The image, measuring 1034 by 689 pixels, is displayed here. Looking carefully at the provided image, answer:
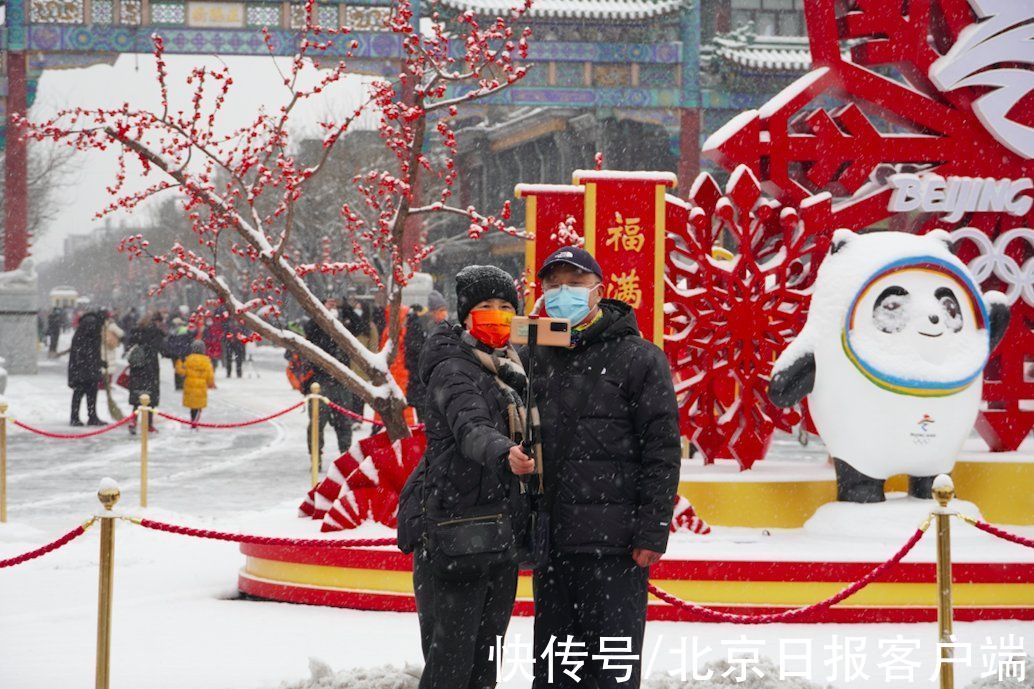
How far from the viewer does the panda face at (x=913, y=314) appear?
721cm

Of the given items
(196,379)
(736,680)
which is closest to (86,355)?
(196,379)

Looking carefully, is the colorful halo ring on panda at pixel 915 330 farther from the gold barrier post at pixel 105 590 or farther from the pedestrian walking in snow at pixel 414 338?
the pedestrian walking in snow at pixel 414 338

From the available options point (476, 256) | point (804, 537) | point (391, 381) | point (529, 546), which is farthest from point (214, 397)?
point (529, 546)

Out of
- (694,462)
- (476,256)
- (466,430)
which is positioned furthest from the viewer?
(476,256)

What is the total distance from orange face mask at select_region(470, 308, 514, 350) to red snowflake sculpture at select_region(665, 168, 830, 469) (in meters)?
3.88

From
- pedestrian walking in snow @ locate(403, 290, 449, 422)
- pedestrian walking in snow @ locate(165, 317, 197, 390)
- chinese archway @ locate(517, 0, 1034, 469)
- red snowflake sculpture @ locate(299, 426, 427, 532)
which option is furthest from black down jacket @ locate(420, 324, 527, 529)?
pedestrian walking in snow @ locate(165, 317, 197, 390)

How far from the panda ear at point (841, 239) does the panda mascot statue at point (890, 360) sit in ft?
0.13

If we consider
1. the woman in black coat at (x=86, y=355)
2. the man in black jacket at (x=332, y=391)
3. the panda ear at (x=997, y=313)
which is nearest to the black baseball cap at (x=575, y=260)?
the panda ear at (x=997, y=313)

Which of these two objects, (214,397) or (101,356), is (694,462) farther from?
(214,397)

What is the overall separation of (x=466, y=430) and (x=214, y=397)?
2016 cm

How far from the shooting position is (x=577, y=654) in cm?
417

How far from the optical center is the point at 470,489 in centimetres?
397

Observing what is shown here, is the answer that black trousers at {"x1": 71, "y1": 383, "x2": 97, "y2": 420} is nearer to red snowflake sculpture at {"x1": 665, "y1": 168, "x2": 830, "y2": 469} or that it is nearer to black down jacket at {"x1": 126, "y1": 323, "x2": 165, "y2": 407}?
black down jacket at {"x1": 126, "y1": 323, "x2": 165, "y2": 407}

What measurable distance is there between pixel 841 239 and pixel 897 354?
2.46 ft
